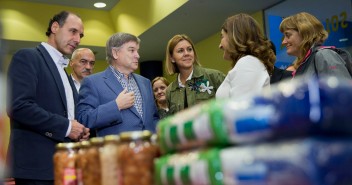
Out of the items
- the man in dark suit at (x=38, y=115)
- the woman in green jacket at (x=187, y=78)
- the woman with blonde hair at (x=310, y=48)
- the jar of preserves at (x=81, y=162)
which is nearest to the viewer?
the jar of preserves at (x=81, y=162)

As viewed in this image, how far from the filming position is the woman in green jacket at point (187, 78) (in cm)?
232

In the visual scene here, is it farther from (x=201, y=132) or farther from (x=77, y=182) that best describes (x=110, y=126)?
(x=201, y=132)

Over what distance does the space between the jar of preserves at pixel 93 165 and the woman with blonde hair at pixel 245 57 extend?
27.8 inches

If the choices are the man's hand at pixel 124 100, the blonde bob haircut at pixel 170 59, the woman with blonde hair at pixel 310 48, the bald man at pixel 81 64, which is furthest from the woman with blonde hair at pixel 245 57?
the bald man at pixel 81 64

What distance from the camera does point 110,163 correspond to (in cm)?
71

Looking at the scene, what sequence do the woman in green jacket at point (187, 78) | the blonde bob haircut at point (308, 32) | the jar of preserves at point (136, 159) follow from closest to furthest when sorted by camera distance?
the jar of preserves at point (136, 159)
the blonde bob haircut at point (308, 32)
the woman in green jacket at point (187, 78)

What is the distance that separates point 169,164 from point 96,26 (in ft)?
17.8

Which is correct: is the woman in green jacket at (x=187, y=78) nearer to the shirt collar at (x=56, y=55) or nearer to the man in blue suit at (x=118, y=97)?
the man in blue suit at (x=118, y=97)

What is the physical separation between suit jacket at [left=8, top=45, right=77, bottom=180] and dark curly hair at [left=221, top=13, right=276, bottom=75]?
0.72 m

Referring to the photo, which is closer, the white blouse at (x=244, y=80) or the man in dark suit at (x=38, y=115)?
the white blouse at (x=244, y=80)

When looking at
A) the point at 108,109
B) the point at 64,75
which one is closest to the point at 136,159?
the point at 108,109

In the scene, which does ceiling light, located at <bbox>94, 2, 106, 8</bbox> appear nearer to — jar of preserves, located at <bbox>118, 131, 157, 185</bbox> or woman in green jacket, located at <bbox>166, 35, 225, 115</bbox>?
woman in green jacket, located at <bbox>166, 35, 225, 115</bbox>

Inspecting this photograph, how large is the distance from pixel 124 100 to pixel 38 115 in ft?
1.18

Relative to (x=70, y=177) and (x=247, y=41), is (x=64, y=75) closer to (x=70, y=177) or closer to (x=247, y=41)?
(x=247, y=41)
